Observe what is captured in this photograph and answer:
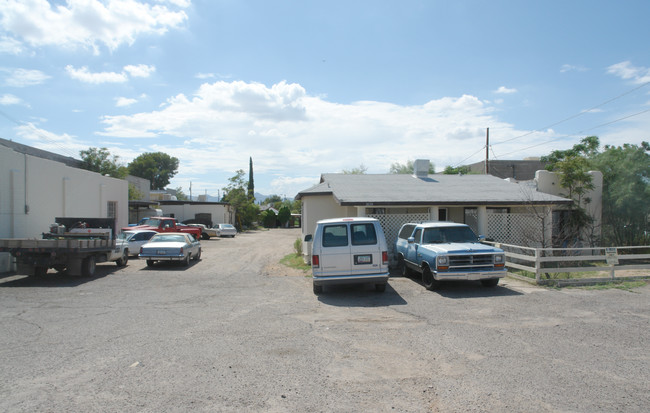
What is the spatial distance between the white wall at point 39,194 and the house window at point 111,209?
4.35ft

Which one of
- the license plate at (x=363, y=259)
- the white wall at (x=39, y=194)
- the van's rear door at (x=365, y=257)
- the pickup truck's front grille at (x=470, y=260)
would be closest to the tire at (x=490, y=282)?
the pickup truck's front grille at (x=470, y=260)

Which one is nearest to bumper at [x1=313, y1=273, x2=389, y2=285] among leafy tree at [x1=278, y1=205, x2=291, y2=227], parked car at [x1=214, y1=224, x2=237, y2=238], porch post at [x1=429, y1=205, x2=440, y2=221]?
porch post at [x1=429, y1=205, x2=440, y2=221]

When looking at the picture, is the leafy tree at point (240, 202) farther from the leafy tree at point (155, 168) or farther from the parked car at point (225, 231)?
the leafy tree at point (155, 168)

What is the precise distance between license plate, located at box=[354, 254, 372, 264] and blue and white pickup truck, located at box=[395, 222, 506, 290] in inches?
69.7

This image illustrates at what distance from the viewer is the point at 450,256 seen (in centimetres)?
1077

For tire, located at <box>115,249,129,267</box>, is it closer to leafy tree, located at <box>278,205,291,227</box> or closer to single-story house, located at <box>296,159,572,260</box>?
single-story house, located at <box>296,159,572,260</box>

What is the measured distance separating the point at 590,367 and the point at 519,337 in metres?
1.43

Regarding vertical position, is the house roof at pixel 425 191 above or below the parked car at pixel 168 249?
above

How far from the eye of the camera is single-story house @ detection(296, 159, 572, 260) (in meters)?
16.1

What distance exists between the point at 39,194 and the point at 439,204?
15.6 m

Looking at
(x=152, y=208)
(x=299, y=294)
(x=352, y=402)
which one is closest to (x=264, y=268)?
(x=299, y=294)

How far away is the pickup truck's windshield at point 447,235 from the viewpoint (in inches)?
480

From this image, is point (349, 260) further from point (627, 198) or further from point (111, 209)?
point (111, 209)

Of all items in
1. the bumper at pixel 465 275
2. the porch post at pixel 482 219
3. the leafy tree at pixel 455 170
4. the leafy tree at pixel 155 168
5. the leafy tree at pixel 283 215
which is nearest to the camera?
the bumper at pixel 465 275
